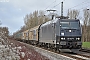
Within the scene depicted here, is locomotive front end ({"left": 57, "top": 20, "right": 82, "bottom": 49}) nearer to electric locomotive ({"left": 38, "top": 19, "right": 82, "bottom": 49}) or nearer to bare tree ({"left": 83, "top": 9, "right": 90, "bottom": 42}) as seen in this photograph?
electric locomotive ({"left": 38, "top": 19, "right": 82, "bottom": 49})

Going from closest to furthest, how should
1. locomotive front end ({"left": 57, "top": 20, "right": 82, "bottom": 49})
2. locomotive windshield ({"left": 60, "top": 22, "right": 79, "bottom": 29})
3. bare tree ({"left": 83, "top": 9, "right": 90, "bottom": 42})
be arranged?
locomotive front end ({"left": 57, "top": 20, "right": 82, "bottom": 49}) → locomotive windshield ({"left": 60, "top": 22, "right": 79, "bottom": 29}) → bare tree ({"left": 83, "top": 9, "right": 90, "bottom": 42})

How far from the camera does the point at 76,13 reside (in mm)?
71500

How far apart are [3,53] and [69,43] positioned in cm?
1234

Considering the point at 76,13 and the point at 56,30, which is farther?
the point at 76,13

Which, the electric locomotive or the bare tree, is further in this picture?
the bare tree

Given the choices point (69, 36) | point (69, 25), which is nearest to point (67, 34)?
point (69, 36)

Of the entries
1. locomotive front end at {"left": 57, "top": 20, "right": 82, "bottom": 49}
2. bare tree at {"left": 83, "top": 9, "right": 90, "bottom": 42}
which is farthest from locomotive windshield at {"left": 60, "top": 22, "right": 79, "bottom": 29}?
bare tree at {"left": 83, "top": 9, "right": 90, "bottom": 42}

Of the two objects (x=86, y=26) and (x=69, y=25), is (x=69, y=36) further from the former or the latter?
(x=86, y=26)

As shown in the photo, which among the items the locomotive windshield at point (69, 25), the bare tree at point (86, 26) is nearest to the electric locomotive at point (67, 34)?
the locomotive windshield at point (69, 25)

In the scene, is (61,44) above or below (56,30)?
below

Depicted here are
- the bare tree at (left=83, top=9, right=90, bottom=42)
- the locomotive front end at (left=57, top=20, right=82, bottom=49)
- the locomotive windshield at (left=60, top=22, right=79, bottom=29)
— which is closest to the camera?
the locomotive front end at (left=57, top=20, right=82, bottom=49)

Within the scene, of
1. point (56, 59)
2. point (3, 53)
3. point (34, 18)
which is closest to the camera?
point (3, 53)

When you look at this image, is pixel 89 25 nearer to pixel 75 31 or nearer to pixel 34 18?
pixel 34 18

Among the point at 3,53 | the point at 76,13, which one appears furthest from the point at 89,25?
the point at 3,53
